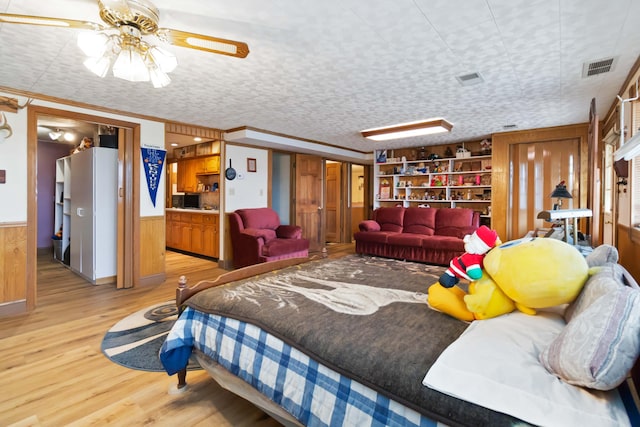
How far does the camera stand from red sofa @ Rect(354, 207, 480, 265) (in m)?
5.21

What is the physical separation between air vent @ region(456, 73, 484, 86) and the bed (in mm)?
1893

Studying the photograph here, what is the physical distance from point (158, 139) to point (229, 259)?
2.16 m

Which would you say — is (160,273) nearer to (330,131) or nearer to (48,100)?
(48,100)

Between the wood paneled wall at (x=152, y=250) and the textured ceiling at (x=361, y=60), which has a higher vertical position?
the textured ceiling at (x=361, y=60)

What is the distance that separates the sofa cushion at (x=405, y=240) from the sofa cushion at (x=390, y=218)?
0.50m

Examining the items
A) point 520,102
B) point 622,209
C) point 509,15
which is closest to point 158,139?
point 509,15

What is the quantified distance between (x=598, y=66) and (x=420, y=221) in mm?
3618

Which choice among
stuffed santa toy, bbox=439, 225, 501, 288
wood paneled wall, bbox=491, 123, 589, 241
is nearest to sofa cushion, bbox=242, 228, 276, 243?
stuffed santa toy, bbox=439, 225, 501, 288

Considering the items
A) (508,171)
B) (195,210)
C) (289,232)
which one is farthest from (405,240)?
(195,210)

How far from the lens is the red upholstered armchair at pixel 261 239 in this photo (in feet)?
15.4

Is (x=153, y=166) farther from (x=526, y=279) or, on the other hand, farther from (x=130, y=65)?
(x=526, y=279)

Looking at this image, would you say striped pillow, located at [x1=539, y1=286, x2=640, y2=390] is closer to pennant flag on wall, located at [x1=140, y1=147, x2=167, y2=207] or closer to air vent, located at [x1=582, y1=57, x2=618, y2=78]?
air vent, located at [x1=582, y1=57, x2=618, y2=78]

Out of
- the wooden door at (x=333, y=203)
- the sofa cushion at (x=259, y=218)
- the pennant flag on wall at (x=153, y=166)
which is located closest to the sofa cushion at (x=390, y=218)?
the wooden door at (x=333, y=203)

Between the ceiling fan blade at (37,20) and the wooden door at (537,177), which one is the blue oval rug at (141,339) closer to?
the ceiling fan blade at (37,20)
